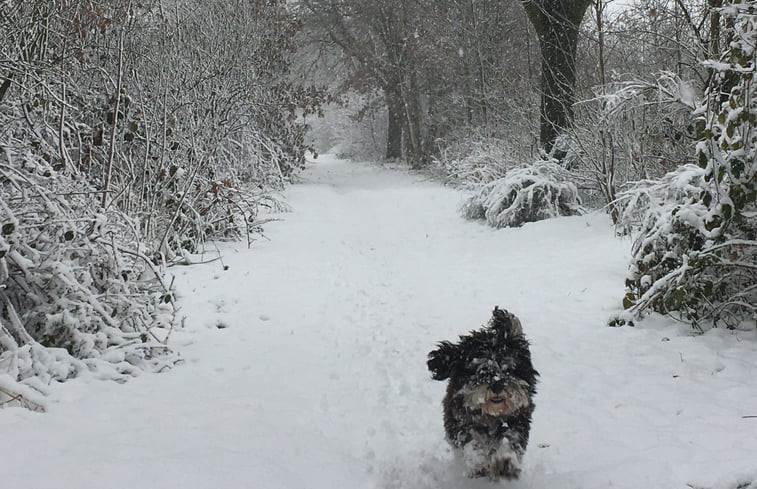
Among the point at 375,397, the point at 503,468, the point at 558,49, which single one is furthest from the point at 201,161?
the point at 558,49

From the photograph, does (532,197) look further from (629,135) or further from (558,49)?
(558,49)

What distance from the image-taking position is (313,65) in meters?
28.4

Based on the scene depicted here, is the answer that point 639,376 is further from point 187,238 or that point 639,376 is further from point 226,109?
point 226,109

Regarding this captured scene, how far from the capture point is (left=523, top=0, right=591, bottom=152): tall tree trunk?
431 inches

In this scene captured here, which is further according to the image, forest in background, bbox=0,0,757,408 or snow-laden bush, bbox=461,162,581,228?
snow-laden bush, bbox=461,162,581,228

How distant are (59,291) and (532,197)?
30.6 ft

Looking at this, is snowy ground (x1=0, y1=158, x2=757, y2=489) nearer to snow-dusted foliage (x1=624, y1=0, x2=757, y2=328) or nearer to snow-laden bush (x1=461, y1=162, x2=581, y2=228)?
snow-dusted foliage (x1=624, y1=0, x2=757, y2=328)

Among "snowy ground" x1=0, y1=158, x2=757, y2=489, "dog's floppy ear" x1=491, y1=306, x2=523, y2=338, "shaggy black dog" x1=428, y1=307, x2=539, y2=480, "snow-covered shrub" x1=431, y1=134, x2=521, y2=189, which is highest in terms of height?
"snow-covered shrub" x1=431, y1=134, x2=521, y2=189

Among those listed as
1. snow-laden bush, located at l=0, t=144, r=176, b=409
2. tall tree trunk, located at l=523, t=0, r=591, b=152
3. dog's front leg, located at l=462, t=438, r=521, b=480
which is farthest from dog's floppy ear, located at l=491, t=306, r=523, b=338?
tall tree trunk, located at l=523, t=0, r=591, b=152

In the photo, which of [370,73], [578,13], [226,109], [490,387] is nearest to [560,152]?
[578,13]

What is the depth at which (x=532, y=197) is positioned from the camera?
11.7 meters

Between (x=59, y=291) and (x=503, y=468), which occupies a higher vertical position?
(x=59, y=291)

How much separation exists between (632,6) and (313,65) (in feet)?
68.8

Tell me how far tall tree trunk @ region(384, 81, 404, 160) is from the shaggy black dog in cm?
2609
